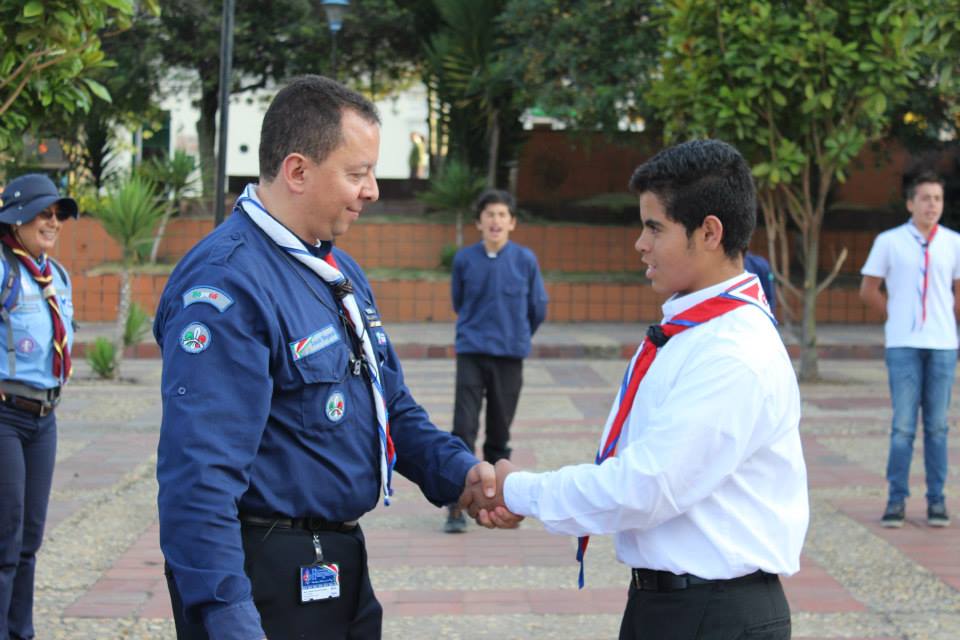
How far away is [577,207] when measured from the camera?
78.6ft

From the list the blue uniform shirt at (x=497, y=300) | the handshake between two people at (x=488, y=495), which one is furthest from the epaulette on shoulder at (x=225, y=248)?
the blue uniform shirt at (x=497, y=300)

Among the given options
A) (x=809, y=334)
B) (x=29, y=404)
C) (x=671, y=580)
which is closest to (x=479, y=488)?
(x=671, y=580)

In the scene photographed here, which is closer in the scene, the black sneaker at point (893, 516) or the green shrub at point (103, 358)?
the black sneaker at point (893, 516)

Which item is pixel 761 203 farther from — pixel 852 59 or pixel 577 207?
pixel 577 207

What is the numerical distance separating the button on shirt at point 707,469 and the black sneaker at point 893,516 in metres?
4.66

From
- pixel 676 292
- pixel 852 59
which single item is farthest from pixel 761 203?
pixel 676 292

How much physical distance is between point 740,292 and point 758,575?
65cm

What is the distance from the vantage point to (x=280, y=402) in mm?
2834

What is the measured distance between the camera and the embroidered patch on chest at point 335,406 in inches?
114

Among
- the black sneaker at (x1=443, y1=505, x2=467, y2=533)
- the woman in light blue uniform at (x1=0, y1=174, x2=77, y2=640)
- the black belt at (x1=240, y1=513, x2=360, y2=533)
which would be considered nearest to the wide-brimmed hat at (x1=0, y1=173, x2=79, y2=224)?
the woman in light blue uniform at (x1=0, y1=174, x2=77, y2=640)

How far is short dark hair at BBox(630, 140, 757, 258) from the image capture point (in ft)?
9.39

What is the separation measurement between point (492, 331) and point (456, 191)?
13035 millimetres

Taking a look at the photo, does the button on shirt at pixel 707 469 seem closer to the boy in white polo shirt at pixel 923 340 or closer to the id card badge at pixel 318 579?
the id card badge at pixel 318 579

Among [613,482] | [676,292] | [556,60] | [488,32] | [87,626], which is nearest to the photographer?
[613,482]
